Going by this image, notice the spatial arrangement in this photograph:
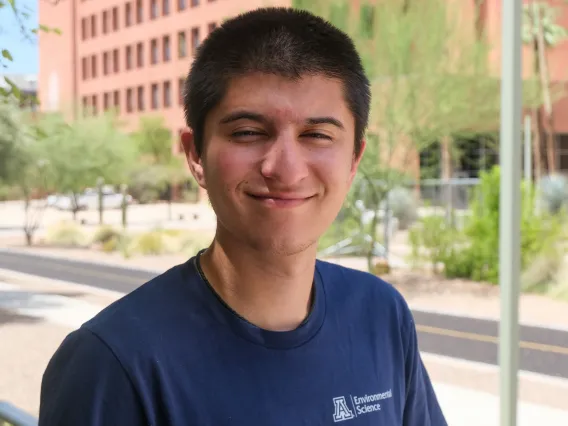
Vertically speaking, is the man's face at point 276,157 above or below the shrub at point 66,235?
above

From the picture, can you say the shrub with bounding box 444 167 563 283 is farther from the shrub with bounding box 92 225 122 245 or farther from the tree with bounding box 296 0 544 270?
the shrub with bounding box 92 225 122 245

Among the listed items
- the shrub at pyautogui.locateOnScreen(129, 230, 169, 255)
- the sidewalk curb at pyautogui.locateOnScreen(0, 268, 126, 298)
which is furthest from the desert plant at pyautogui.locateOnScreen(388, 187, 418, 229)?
the sidewalk curb at pyautogui.locateOnScreen(0, 268, 126, 298)

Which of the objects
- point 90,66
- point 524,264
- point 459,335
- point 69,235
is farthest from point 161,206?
point 524,264

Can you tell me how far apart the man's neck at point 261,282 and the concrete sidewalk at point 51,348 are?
0.99 meters

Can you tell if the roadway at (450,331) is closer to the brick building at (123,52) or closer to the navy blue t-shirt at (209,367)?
the brick building at (123,52)

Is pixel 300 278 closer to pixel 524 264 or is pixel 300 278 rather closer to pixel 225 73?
pixel 225 73

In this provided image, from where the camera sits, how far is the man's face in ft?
1.75

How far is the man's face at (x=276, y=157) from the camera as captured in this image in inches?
21.0

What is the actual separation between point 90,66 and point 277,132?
2.85m

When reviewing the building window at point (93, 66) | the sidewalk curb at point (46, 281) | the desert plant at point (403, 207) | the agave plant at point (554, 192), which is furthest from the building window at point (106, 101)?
the agave plant at point (554, 192)

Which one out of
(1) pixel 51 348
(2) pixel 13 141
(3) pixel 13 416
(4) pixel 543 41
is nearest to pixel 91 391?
(3) pixel 13 416

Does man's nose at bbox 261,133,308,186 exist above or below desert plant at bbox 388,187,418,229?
above

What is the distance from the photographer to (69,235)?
3184 millimetres

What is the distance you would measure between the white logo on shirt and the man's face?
12cm
